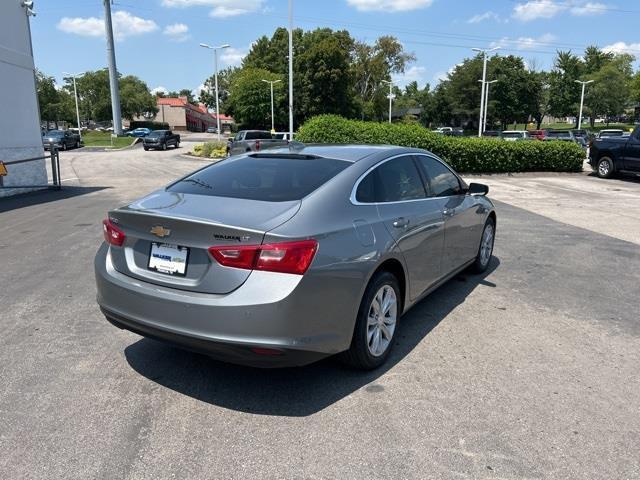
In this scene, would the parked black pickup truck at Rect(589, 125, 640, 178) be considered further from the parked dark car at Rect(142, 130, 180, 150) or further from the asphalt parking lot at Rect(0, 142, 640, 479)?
the parked dark car at Rect(142, 130, 180, 150)

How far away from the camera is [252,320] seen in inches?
118

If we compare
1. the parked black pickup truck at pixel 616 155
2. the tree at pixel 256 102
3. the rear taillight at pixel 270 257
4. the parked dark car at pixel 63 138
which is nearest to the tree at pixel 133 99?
the tree at pixel 256 102

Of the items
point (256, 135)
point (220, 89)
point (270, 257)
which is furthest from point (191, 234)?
point (220, 89)

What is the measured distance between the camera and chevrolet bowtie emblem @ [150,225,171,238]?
3.28 metres

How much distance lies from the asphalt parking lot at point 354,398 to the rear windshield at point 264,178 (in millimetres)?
1272

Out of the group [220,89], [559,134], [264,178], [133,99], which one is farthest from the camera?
[220,89]

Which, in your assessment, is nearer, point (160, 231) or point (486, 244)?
point (160, 231)

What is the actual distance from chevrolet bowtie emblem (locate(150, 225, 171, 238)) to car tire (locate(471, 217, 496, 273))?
392 cm

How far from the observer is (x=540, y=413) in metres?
3.28

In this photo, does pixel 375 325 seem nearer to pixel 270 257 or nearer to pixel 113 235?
pixel 270 257

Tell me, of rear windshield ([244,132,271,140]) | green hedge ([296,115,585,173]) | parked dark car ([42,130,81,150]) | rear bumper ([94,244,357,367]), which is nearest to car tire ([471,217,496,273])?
rear bumper ([94,244,357,367])

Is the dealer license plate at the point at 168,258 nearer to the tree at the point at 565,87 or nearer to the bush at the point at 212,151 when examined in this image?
the bush at the point at 212,151

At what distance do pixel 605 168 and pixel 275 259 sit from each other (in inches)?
764

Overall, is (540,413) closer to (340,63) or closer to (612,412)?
(612,412)
